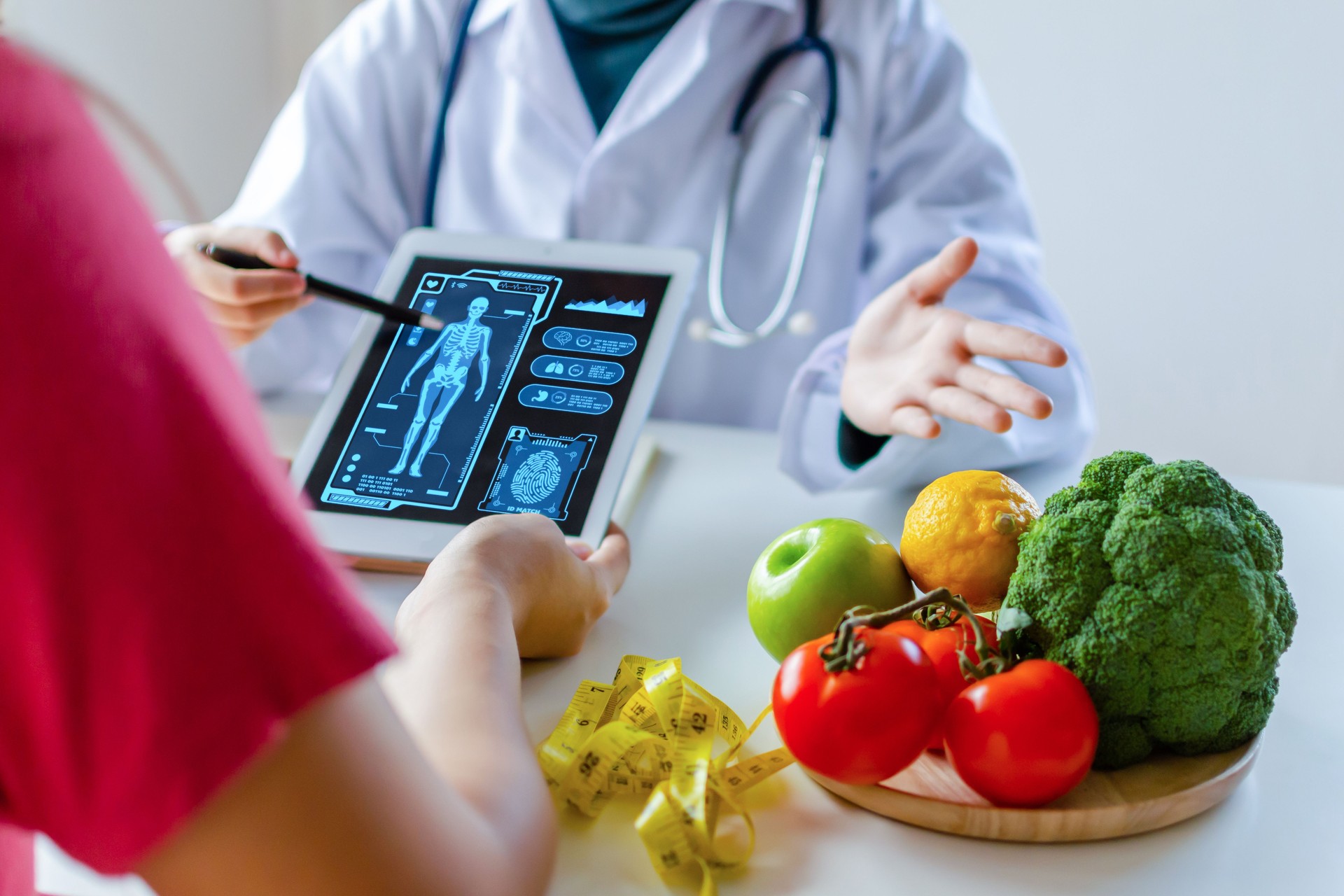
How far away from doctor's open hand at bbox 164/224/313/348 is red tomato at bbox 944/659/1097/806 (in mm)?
769

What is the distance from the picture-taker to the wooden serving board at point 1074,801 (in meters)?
0.56

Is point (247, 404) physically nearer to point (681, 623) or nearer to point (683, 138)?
point (681, 623)

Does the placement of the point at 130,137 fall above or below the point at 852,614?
above

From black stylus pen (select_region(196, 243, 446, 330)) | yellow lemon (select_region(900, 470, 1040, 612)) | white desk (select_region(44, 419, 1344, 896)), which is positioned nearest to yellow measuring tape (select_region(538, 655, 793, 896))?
white desk (select_region(44, 419, 1344, 896))

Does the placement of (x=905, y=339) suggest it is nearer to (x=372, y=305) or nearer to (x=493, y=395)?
(x=493, y=395)

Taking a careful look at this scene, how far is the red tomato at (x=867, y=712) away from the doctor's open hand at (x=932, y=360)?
30 cm

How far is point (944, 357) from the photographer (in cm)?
95

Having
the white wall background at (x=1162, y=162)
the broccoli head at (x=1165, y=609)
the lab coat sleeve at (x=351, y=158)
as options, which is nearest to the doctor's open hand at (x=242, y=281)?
the lab coat sleeve at (x=351, y=158)

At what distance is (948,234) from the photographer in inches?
51.7

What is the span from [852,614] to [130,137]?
429 millimetres

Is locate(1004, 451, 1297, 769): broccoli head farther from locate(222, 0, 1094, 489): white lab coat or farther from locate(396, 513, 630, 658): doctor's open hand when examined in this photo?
locate(222, 0, 1094, 489): white lab coat

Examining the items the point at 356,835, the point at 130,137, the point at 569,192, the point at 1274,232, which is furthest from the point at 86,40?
the point at 1274,232

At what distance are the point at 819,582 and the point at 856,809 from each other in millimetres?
156

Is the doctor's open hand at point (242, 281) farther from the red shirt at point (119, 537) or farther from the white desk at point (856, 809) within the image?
the red shirt at point (119, 537)
